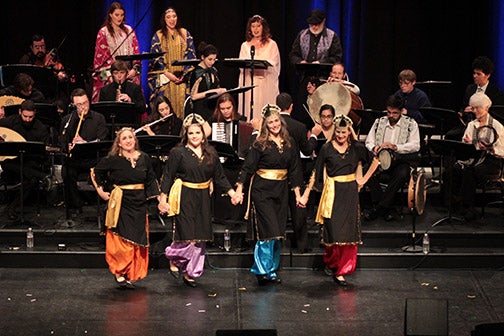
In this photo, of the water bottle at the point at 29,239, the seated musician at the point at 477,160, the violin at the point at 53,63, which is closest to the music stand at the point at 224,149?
the water bottle at the point at 29,239

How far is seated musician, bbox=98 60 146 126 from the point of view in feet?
43.0

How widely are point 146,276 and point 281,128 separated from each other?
2.06 m

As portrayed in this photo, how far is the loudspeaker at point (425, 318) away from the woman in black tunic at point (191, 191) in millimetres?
3834

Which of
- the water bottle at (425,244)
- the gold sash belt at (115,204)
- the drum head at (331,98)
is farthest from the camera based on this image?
the drum head at (331,98)

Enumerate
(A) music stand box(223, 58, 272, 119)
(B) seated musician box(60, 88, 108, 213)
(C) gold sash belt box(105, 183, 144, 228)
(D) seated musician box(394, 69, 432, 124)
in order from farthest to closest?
(D) seated musician box(394, 69, 432, 124), (A) music stand box(223, 58, 272, 119), (B) seated musician box(60, 88, 108, 213), (C) gold sash belt box(105, 183, 144, 228)

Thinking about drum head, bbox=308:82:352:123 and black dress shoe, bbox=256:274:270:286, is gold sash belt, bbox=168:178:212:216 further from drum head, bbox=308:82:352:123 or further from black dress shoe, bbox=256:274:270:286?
drum head, bbox=308:82:352:123

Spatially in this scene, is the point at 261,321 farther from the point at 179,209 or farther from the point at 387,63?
the point at 387,63

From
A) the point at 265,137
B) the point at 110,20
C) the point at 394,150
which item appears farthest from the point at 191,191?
the point at 110,20

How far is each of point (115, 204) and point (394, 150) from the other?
346 centimetres

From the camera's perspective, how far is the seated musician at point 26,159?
40.1 feet

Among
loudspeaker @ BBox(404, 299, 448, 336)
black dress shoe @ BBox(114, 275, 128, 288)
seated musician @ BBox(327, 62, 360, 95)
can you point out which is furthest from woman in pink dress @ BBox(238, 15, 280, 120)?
loudspeaker @ BBox(404, 299, 448, 336)

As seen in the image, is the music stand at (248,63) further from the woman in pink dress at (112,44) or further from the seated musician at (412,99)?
the seated musician at (412,99)

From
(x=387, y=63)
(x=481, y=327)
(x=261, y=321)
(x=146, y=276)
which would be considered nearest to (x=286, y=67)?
→ (x=387, y=63)

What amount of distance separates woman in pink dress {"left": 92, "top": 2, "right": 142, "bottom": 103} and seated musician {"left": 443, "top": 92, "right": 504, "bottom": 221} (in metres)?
4.34
